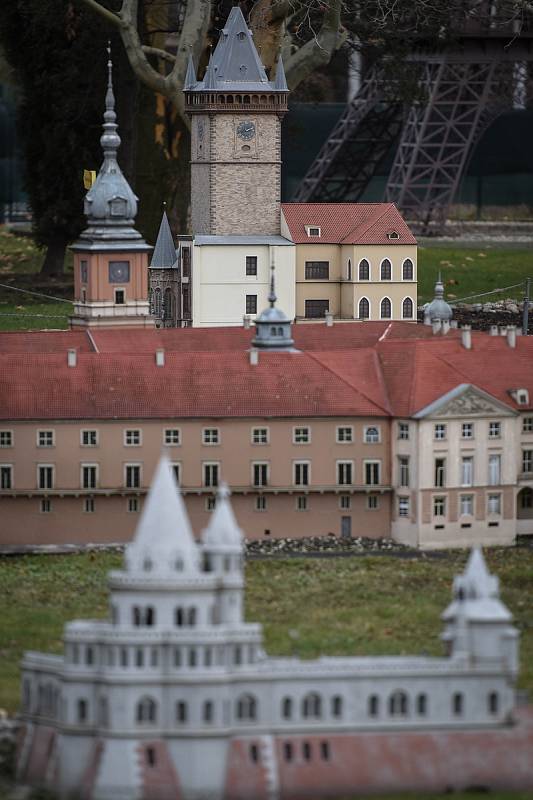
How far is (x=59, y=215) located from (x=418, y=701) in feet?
228

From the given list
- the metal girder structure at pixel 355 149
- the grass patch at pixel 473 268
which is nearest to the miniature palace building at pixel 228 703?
the grass patch at pixel 473 268

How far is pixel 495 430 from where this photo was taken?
93.0 metres

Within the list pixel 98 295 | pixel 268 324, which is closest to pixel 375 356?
pixel 268 324

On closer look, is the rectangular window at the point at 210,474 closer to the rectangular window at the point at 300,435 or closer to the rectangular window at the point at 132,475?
the rectangular window at the point at 132,475

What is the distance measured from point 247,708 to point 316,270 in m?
51.4

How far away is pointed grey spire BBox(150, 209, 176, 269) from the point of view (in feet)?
383

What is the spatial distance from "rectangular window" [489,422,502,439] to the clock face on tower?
81.3 feet

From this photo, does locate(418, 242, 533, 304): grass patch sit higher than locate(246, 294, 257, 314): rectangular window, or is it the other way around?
locate(418, 242, 533, 304): grass patch

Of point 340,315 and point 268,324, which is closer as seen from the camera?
point 268,324

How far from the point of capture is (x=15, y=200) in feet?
580

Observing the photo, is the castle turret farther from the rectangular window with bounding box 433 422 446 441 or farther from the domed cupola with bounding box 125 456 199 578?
the rectangular window with bounding box 433 422 446 441

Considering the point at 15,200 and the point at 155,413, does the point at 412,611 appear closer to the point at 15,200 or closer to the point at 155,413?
the point at 155,413

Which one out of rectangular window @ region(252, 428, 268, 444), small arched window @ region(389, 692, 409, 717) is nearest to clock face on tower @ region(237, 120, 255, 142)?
rectangular window @ region(252, 428, 268, 444)

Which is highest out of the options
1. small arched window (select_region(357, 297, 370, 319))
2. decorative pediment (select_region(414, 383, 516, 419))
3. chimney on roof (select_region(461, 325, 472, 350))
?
small arched window (select_region(357, 297, 370, 319))
